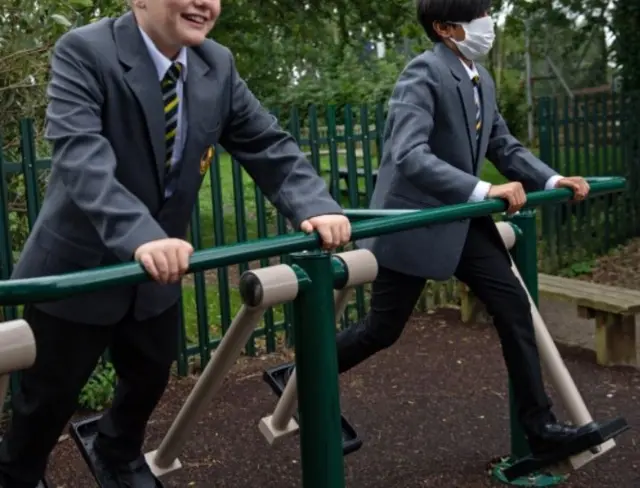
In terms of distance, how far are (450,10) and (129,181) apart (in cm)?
130

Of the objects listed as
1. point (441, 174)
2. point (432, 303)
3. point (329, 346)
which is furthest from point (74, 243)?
point (432, 303)

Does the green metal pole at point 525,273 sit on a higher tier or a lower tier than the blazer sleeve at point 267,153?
lower

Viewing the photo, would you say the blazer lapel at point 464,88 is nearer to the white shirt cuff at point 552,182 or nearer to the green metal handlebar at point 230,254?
the white shirt cuff at point 552,182

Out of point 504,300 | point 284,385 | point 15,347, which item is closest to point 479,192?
point 504,300

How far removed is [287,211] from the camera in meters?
2.43

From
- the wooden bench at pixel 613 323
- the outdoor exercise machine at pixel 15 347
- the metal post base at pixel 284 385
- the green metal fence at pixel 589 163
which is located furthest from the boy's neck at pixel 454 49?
the green metal fence at pixel 589 163

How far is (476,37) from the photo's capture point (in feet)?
10.3

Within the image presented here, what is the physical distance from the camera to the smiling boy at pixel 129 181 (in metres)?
2.18

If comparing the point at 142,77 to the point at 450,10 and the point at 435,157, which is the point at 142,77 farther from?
the point at 450,10

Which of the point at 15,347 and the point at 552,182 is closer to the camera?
the point at 15,347

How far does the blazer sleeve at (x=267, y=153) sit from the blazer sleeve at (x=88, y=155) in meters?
0.41

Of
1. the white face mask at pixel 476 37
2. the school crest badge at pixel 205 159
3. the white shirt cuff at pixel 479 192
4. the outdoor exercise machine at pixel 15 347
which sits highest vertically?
the white face mask at pixel 476 37

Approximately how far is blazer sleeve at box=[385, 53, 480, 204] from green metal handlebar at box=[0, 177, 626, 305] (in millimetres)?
248

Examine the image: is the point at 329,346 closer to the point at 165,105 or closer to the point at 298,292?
the point at 298,292
